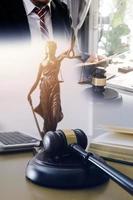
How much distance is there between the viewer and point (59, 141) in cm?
72

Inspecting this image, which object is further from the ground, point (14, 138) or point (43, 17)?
point (43, 17)

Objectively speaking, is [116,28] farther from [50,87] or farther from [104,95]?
[50,87]

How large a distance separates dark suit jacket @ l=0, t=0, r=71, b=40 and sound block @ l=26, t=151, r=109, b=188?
0.45m

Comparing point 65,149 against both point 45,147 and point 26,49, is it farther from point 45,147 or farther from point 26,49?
point 26,49

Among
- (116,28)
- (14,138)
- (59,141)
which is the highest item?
(116,28)

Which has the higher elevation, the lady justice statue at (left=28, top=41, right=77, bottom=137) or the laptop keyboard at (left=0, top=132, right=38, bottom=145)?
the lady justice statue at (left=28, top=41, right=77, bottom=137)

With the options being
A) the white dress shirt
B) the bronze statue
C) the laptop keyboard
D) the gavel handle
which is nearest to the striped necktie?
the white dress shirt

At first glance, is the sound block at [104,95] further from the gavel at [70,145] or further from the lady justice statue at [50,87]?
the gavel at [70,145]

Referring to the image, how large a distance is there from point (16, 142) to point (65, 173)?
33 centimetres

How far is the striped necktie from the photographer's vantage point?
98 centimetres

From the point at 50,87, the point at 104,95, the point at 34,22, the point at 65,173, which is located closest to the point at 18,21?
the point at 34,22

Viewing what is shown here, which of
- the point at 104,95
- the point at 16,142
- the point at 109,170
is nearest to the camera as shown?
the point at 109,170

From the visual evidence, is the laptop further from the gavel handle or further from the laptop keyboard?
the gavel handle

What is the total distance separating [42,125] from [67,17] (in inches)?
14.0
